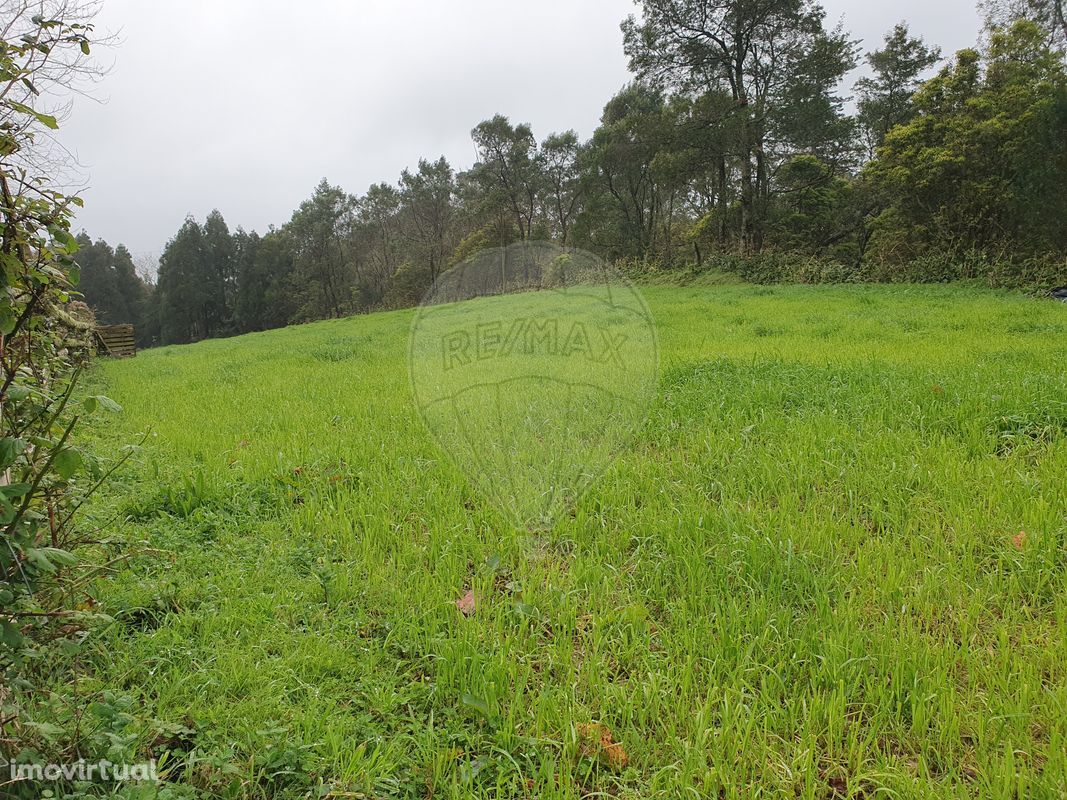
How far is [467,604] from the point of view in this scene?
216 cm

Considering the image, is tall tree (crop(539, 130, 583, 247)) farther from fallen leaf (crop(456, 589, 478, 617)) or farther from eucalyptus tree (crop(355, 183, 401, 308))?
fallen leaf (crop(456, 589, 478, 617))

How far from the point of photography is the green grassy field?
1471 mm

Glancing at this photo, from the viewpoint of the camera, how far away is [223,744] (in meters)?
1.51

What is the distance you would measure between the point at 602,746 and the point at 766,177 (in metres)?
27.9

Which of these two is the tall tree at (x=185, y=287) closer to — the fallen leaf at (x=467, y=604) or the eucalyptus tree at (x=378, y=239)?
A: the eucalyptus tree at (x=378, y=239)

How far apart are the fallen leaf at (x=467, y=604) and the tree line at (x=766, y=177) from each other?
6113mm

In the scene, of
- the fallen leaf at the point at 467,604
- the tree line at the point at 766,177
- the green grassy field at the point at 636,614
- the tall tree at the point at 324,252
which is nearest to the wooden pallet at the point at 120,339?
the tree line at the point at 766,177

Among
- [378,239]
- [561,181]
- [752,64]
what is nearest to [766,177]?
[752,64]

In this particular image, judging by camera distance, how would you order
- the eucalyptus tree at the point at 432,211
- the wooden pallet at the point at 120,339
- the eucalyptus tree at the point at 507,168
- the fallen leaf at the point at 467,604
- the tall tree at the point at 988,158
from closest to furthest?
the fallen leaf at the point at 467,604 → the tall tree at the point at 988,158 → the wooden pallet at the point at 120,339 → the eucalyptus tree at the point at 507,168 → the eucalyptus tree at the point at 432,211

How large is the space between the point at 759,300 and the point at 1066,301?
228 inches

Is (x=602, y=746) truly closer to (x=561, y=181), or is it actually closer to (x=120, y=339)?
(x=120, y=339)

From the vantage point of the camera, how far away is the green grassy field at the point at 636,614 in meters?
1.47

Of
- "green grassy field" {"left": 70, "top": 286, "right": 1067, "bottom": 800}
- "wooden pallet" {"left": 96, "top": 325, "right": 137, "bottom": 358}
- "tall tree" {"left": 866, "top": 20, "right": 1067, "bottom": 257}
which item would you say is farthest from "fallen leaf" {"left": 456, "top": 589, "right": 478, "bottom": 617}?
"wooden pallet" {"left": 96, "top": 325, "right": 137, "bottom": 358}

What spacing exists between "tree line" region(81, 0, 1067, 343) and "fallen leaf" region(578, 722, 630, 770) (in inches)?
271
